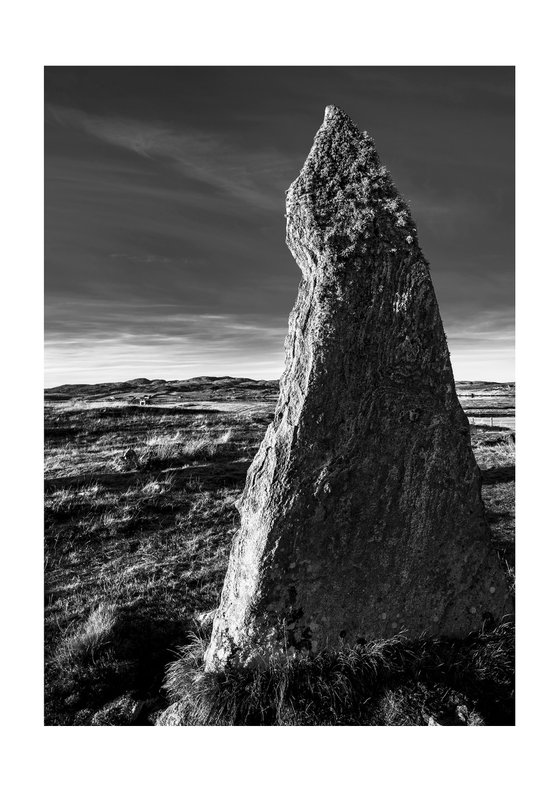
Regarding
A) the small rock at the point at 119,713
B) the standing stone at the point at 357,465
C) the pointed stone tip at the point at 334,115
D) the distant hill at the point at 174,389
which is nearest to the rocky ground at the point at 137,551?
the small rock at the point at 119,713

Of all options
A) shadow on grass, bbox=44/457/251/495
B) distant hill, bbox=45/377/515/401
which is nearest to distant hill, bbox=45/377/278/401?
distant hill, bbox=45/377/515/401

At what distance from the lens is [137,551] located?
8164 millimetres

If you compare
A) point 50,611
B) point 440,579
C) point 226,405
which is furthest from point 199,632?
point 226,405

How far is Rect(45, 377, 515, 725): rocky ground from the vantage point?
15.6 feet

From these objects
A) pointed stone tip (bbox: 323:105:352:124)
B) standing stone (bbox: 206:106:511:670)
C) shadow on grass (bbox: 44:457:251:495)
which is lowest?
shadow on grass (bbox: 44:457:251:495)

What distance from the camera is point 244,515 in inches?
177

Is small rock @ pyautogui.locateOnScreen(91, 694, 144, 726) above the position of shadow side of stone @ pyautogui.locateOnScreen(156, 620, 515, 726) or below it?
below

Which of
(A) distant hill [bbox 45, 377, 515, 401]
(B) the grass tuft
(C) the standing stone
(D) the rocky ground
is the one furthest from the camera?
(A) distant hill [bbox 45, 377, 515, 401]

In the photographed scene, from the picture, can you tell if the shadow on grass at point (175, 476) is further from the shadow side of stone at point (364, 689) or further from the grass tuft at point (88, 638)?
the shadow side of stone at point (364, 689)

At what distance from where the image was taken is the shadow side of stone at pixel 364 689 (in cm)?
400

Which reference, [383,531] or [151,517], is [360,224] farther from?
[151,517]

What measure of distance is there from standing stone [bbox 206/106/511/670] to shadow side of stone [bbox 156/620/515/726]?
0.14 metres

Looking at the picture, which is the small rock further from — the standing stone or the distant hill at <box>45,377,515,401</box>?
the distant hill at <box>45,377,515,401</box>

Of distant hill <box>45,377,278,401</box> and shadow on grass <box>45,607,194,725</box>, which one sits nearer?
shadow on grass <box>45,607,194,725</box>
